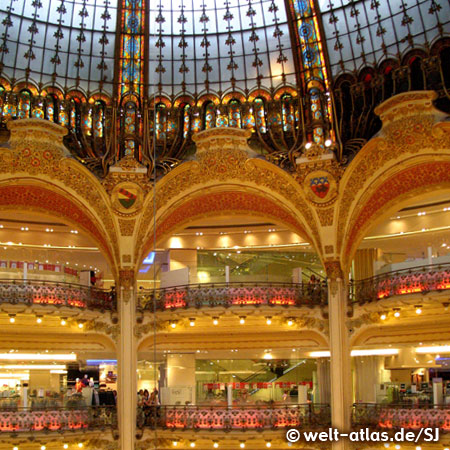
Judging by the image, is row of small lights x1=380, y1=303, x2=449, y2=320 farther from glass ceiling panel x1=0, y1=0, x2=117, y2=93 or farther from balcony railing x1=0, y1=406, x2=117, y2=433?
glass ceiling panel x1=0, y1=0, x2=117, y2=93

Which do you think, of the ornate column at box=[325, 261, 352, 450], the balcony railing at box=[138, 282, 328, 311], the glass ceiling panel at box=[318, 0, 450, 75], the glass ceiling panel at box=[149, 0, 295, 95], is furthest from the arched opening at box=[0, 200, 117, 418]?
the glass ceiling panel at box=[318, 0, 450, 75]

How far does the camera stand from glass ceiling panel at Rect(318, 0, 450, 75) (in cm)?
2755

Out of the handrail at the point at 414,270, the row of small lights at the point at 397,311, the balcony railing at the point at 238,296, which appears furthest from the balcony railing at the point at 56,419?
the handrail at the point at 414,270

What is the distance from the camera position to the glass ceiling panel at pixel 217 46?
31125 millimetres

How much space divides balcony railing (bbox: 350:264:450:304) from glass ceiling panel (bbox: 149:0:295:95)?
10000mm

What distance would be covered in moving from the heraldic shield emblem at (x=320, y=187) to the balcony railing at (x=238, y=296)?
12.6 ft

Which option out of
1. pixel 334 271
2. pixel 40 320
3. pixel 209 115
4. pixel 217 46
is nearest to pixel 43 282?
pixel 40 320

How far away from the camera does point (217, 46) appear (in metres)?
31.5

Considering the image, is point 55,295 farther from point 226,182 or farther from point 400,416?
point 400,416

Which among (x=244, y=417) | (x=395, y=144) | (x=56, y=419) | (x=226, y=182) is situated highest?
(x=395, y=144)

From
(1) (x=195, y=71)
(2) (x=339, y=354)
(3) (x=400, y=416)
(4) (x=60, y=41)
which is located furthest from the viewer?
(1) (x=195, y=71)

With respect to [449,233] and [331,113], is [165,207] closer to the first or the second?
[331,113]

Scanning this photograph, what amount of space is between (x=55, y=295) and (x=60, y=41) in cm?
1139

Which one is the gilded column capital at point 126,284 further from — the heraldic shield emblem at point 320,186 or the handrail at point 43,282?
the heraldic shield emblem at point 320,186
